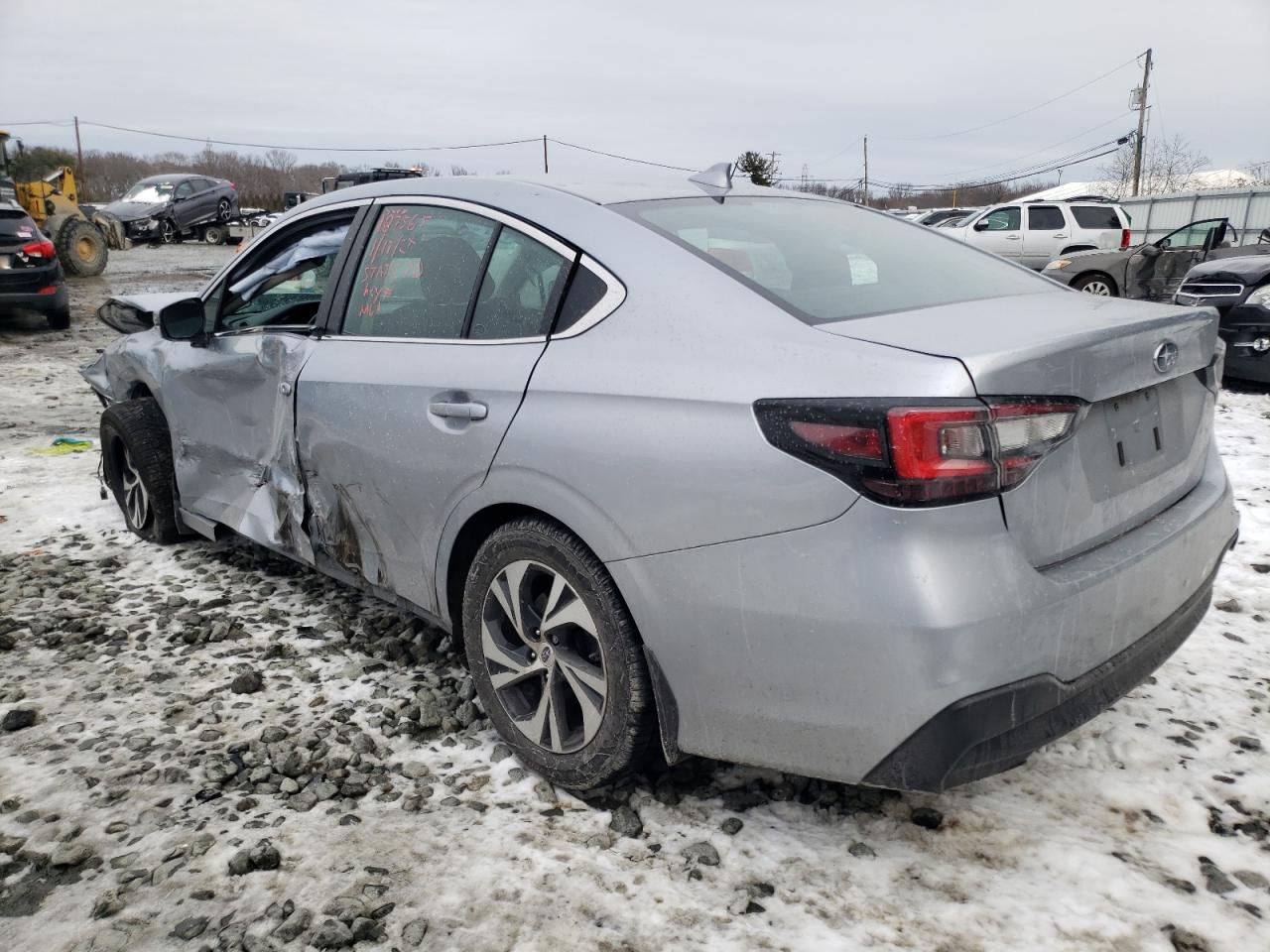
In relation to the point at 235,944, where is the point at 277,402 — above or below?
above

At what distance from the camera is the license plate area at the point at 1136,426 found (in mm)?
2141

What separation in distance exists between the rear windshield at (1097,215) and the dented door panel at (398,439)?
19026 mm

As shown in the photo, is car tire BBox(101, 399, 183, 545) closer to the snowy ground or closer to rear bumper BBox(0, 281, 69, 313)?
the snowy ground

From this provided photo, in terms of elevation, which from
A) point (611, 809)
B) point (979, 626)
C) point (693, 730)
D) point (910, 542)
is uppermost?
point (910, 542)

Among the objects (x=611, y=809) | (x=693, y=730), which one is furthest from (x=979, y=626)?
(x=611, y=809)

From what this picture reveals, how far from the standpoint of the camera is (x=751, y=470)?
1984 millimetres

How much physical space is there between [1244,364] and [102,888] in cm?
864

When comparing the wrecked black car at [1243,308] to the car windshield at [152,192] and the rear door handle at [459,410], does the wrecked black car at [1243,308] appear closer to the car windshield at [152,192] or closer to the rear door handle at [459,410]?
the rear door handle at [459,410]

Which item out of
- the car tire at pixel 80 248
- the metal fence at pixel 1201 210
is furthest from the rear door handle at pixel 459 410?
the metal fence at pixel 1201 210

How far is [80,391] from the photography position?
8.79 m

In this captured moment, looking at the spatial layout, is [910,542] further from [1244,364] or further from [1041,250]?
[1041,250]

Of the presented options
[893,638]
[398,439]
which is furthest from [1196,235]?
[893,638]

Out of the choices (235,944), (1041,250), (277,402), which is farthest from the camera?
(1041,250)

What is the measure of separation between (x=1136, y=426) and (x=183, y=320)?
3.35m
